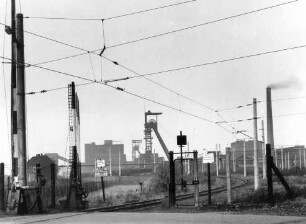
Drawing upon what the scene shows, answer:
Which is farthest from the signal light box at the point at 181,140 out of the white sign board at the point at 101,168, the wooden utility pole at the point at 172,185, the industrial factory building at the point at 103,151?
the industrial factory building at the point at 103,151

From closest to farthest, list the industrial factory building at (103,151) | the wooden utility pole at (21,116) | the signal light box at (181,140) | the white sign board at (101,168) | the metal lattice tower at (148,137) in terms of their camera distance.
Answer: the wooden utility pole at (21,116), the signal light box at (181,140), the white sign board at (101,168), the metal lattice tower at (148,137), the industrial factory building at (103,151)

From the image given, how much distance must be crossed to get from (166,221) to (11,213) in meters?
6.97

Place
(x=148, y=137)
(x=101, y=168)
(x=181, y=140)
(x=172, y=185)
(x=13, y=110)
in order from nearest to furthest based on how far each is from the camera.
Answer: (x=172, y=185) < (x=13, y=110) < (x=181, y=140) < (x=101, y=168) < (x=148, y=137)

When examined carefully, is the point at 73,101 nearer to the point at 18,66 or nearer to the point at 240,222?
the point at 18,66

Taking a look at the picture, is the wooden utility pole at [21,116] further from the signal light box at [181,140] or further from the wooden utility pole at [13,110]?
the signal light box at [181,140]

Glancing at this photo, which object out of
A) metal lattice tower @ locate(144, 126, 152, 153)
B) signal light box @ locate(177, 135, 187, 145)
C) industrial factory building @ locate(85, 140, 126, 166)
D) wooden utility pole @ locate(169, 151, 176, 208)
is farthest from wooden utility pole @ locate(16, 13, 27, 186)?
industrial factory building @ locate(85, 140, 126, 166)

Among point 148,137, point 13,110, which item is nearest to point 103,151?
point 148,137

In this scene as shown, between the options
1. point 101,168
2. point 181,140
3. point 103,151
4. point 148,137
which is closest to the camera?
point 181,140

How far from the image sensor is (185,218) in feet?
46.8

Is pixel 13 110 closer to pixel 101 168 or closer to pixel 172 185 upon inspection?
pixel 172 185

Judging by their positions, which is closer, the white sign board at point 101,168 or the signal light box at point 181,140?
the signal light box at point 181,140

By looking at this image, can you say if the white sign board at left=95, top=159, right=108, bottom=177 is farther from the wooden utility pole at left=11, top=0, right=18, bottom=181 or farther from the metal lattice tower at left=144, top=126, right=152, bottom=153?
the metal lattice tower at left=144, top=126, right=152, bottom=153

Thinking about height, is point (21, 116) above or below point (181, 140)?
above

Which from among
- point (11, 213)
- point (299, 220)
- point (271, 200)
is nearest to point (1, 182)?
point (11, 213)
